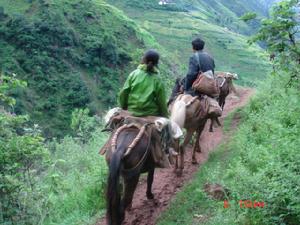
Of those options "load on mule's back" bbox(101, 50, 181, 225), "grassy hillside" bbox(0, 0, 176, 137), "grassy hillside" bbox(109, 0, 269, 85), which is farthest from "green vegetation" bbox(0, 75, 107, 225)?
"grassy hillside" bbox(109, 0, 269, 85)

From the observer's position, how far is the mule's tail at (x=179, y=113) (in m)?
7.38

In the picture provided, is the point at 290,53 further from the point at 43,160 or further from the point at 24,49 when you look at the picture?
the point at 24,49

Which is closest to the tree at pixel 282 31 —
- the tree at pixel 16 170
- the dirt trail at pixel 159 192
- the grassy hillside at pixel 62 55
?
the dirt trail at pixel 159 192

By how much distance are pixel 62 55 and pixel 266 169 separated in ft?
158

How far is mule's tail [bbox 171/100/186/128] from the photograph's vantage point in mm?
7383

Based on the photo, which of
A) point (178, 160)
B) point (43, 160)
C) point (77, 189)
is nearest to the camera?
point (43, 160)

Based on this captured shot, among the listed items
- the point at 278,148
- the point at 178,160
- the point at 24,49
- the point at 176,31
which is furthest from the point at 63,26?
the point at 278,148

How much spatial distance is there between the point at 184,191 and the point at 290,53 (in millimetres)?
2677

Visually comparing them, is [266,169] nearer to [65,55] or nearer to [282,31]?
[282,31]

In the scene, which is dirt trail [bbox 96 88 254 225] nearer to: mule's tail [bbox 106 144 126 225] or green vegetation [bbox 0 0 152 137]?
mule's tail [bbox 106 144 126 225]

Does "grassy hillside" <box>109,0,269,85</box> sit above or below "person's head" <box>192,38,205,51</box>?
below

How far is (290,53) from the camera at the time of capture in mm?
6648

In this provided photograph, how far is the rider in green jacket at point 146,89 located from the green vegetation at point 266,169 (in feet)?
3.98

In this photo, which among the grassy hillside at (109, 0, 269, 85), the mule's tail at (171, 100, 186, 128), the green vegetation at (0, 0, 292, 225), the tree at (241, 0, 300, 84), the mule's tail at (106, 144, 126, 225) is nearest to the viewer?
the mule's tail at (106, 144, 126, 225)
